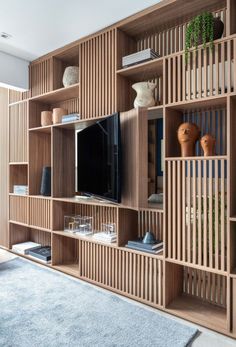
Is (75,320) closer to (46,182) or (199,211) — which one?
(199,211)

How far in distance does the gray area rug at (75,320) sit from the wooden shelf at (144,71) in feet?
6.65

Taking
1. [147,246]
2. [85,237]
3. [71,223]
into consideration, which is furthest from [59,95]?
[147,246]

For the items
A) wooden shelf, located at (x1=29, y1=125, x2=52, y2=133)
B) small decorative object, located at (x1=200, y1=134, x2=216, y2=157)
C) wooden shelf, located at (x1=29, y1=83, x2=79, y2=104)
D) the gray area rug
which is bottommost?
the gray area rug

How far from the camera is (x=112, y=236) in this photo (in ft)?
8.30

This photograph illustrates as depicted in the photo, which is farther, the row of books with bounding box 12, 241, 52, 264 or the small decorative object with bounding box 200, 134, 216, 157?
the row of books with bounding box 12, 241, 52, 264

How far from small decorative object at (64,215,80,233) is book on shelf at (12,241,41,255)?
2.21ft

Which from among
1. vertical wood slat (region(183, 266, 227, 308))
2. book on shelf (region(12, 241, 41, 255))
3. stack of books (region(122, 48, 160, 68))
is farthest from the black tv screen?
book on shelf (region(12, 241, 41, 255))

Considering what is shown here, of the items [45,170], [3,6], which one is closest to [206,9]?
[3,6]

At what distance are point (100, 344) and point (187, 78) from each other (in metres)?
1.97

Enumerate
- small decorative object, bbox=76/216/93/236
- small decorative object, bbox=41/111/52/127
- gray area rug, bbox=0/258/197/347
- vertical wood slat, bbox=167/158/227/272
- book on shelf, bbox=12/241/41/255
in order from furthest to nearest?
book on shelf, bbox=12/241/41/255, small decorative object, bbox=41/111/52/127, small decorative object, bbox=76/216/93/236, vertical wood slat, bbox=167/158/227/272, gray area rug, bbox=0/258/197/347

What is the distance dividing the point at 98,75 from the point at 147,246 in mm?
1689

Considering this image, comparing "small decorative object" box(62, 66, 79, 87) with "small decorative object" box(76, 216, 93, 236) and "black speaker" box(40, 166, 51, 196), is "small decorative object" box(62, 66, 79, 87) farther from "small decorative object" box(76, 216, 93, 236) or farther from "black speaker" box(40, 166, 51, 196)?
"small decorative object" box(76, 216, 93, 236)

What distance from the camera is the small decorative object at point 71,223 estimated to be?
9.71 ft

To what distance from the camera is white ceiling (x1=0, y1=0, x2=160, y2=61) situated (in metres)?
2.23
